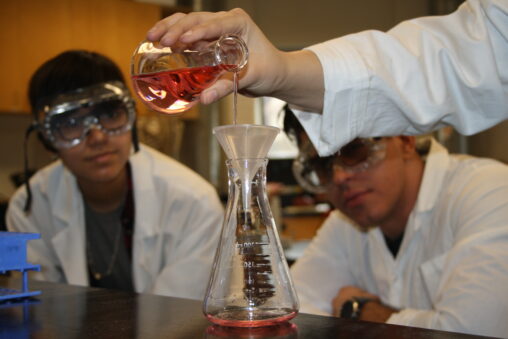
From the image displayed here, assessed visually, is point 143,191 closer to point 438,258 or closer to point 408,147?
point 408,147

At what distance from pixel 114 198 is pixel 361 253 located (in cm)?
96

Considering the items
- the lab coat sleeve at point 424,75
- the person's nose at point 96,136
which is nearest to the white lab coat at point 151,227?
the person's nose at point 96,136

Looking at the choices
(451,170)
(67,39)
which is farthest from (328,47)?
(67,39)

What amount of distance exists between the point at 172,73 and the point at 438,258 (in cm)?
99

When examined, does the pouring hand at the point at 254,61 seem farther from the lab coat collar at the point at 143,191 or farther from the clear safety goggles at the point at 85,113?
the lab coat collar at the point at 143,191

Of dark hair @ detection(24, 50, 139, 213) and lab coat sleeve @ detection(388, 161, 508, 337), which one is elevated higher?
dark hair @ detection(24, 50, 139, 213)

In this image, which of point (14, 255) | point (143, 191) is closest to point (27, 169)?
point (143, 191)

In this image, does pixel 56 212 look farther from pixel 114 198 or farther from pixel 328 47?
pixel 328 47

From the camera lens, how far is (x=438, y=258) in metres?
1.59

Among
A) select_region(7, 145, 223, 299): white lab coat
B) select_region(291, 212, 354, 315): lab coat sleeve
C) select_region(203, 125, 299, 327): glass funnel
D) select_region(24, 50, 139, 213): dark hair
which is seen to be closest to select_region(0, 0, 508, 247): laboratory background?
select_region(291, 212, 354, 315): lab coat sleeve

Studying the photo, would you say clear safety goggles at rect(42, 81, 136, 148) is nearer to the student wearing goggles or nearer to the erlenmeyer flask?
the student wearing goggles

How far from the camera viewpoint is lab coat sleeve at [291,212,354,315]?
2.01 meters

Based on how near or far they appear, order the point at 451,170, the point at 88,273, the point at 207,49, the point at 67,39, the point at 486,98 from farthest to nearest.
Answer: the point at 67,39, the point at 88,273, the point at 451,170, the point at 486,98, the point at 207,49

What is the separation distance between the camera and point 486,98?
3.52 feet
